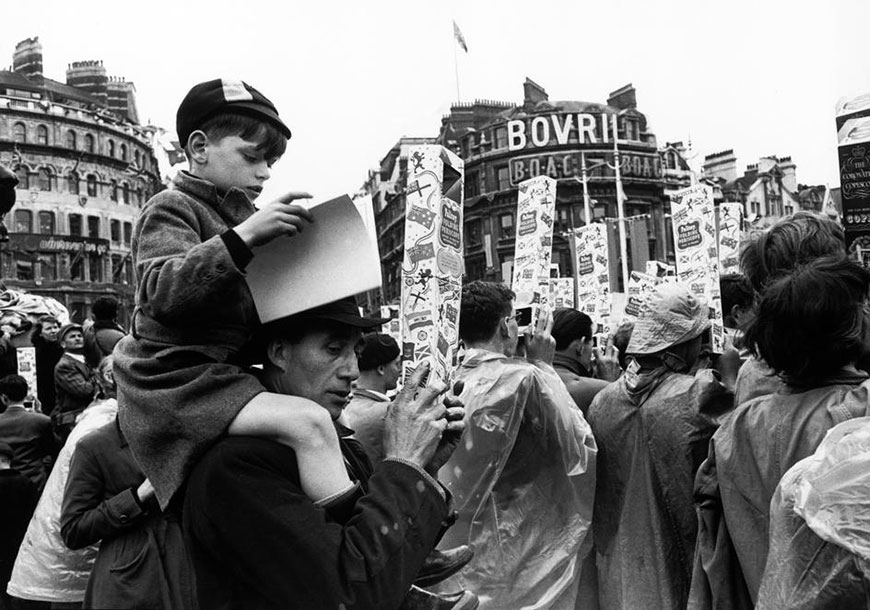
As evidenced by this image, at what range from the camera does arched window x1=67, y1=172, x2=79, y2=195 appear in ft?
214

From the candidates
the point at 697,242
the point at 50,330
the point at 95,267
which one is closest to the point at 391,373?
the point at 50,330

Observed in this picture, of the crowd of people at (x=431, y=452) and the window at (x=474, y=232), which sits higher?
the window at (x=474, y=232)

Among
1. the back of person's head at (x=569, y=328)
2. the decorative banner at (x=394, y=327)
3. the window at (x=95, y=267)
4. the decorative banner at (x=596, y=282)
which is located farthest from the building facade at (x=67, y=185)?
the back of person's head at (x=569, y=328)

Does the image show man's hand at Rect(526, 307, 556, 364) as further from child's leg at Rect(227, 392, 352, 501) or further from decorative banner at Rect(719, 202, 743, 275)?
decorative banner at Rect(719, 202, 743, 275)

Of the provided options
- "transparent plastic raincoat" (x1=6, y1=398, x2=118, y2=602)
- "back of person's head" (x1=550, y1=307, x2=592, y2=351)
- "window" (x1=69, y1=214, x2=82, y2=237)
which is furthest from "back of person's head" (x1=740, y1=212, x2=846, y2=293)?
"window" (x1=69, y1=214, x2=82, y2=237)

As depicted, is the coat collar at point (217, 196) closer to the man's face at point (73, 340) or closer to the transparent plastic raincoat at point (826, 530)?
the transparent plastic raincoat at point (826, 530)

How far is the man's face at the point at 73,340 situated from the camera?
758 centimetres

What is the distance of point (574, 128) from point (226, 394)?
64912 millimetres

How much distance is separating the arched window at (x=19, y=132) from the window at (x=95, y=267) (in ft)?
30.2

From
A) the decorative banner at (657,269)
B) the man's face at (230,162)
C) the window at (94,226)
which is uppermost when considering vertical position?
the window at (94,226)

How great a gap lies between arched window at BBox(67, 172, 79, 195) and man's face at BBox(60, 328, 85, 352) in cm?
6286

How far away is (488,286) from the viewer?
4762 millimetres

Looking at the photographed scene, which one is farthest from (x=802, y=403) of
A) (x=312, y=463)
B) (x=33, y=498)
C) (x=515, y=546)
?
(x=33, y=498)

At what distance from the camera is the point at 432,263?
4027 millimetres
